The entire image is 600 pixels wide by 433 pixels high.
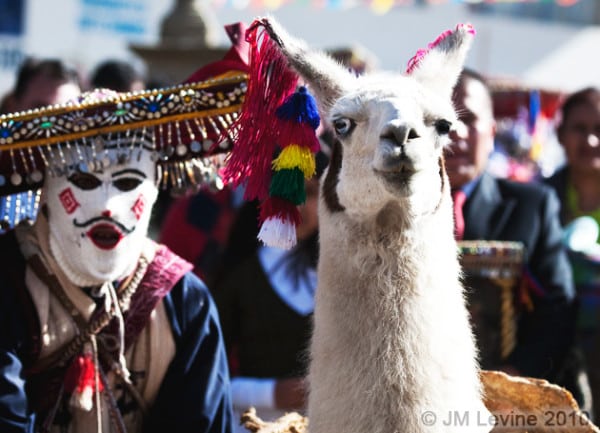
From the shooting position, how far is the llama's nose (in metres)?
2.39

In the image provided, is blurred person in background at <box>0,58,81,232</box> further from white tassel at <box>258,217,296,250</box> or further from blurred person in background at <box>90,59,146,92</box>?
white tassel at <box>258,217,296,250</box>

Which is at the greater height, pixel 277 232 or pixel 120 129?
pixel 120 129

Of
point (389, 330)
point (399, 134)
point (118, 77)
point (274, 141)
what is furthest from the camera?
point (118, 77)

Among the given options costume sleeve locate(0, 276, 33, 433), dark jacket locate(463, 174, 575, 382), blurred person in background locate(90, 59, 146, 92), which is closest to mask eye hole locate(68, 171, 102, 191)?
costume sleeve locate(0, 276, 33, 433)

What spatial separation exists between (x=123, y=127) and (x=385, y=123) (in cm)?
100

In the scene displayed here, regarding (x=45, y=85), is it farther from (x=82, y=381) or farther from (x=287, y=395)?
(x=82, y=381)

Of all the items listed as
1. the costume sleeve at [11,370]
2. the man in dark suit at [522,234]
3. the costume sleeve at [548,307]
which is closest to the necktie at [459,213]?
the man in dark suit at [522,234]

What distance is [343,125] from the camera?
2.59 m

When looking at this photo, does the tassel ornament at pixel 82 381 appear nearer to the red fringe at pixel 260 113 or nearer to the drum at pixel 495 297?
the red fringe at pixel 260 113

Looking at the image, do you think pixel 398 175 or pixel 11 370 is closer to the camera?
pixel 398 175

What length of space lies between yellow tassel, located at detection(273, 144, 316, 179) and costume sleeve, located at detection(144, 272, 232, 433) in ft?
2.27

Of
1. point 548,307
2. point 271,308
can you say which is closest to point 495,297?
point 548,307

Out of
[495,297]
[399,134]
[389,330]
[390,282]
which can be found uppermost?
[399,134]

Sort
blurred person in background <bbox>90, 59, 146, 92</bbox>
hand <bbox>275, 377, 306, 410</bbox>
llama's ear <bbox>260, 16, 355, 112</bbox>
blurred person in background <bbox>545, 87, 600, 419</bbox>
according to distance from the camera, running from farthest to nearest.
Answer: blurred person in background <bbox>90, 59, 146, 92</bbox>, blurred person in background <bbox>545, 87, 600, 419</bbox>, hand <bbox>275, 377, 306, 410</bbox>, llama's ear <bbox>260, 16, 355, 112</bbox>
